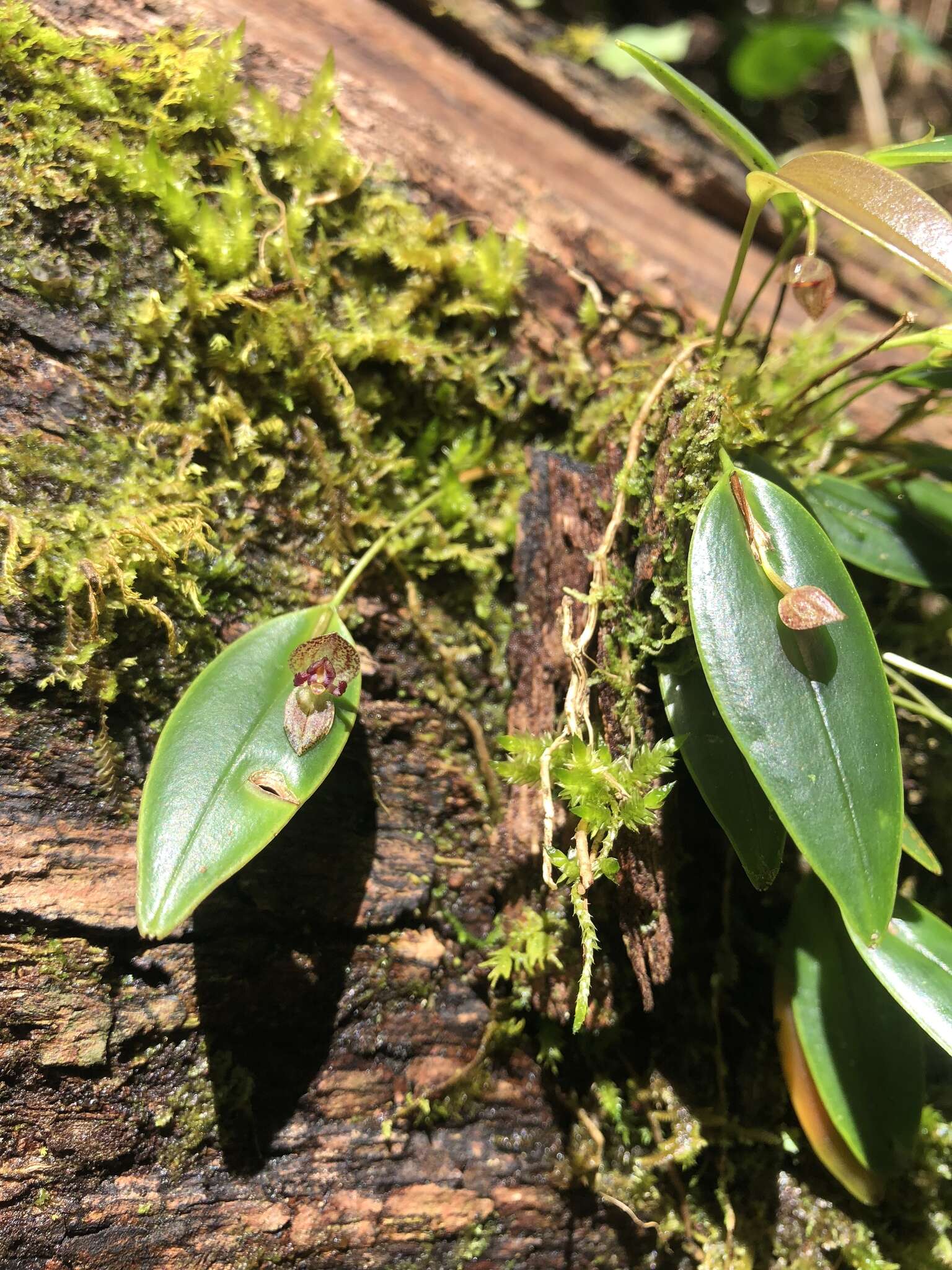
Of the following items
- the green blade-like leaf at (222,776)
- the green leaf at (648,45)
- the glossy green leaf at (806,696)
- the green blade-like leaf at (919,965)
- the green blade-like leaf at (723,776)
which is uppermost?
the green leaf at (648,45)

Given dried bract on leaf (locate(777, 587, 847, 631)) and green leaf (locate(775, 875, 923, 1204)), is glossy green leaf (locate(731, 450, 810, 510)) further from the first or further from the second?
green leaf (locate(775, 875, 923, 1204))

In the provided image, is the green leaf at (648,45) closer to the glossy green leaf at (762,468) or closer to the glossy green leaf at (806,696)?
the glossy green leaf at (762,468)

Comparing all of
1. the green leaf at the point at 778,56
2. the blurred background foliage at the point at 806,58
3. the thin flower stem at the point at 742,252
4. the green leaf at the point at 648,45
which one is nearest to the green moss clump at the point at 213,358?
the thin flower stem at the point at 742,252

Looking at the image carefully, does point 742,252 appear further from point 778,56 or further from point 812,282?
point 778,56

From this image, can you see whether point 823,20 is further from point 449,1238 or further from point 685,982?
point 449,1238

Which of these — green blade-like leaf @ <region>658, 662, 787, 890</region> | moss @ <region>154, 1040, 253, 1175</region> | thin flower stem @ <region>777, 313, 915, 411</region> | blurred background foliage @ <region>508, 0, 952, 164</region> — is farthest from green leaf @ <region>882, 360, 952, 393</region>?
blurred background foliage @ <region>508, 0, 952, 164</region>

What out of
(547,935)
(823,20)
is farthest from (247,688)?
(823,20)
